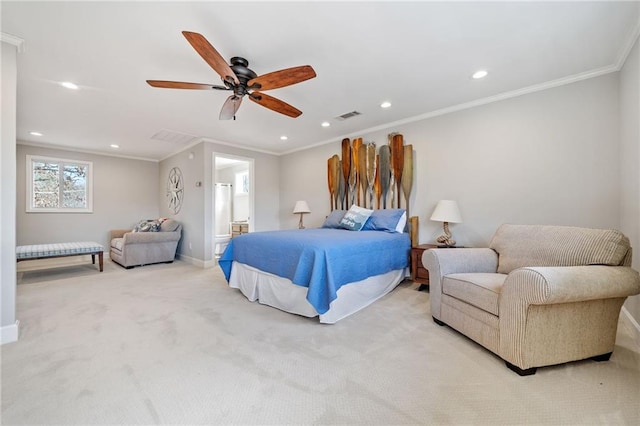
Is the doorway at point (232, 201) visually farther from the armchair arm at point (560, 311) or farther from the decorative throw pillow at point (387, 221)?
the armchair arm at point (560, 311)

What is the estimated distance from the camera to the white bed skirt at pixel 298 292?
2490 millimetres

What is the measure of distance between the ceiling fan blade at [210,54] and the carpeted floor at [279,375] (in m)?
2.06

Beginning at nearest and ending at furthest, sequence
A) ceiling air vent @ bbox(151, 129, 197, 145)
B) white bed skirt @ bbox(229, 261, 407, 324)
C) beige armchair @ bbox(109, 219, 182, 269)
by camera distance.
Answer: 1. white bed skirt @ bbox(229, 261, 407, 324)
2. ceiling air vent @ bbox(151, 129, 197, 145)
3. beige armchair @ bbox(109, 219, 182, 269)

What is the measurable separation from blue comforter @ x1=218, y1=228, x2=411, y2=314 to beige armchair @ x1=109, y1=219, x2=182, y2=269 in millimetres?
2440

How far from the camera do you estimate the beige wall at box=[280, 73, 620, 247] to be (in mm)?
2518

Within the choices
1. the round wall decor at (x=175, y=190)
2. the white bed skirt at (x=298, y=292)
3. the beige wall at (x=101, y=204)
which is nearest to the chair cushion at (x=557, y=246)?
the white bed skirt at (x=298, y=292)

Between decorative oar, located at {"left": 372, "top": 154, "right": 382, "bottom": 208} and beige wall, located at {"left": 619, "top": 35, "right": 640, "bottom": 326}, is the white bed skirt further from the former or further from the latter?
beige wall, located at {"left": 619, "top": 35, "right": 640, "bottom": 326}

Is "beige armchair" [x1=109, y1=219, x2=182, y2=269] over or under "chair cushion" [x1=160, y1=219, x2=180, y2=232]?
under

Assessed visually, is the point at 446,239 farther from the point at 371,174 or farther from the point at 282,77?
the point at 282,77

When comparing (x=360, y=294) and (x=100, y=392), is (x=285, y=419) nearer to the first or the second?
(x=100, y=392)

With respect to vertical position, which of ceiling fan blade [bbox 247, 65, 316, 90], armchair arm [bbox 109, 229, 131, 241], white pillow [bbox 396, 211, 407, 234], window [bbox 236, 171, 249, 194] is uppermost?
ceiling fan blade [bbox 247, 65, 316, 90]

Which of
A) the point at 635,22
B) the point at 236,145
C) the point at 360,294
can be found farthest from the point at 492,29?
the point at 236,145

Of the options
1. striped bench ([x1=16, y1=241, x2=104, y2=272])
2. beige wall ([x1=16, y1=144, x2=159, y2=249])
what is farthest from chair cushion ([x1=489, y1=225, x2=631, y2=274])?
beige wall ([x1=16, y1=144, x2=159, y2=249])

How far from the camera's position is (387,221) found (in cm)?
361
